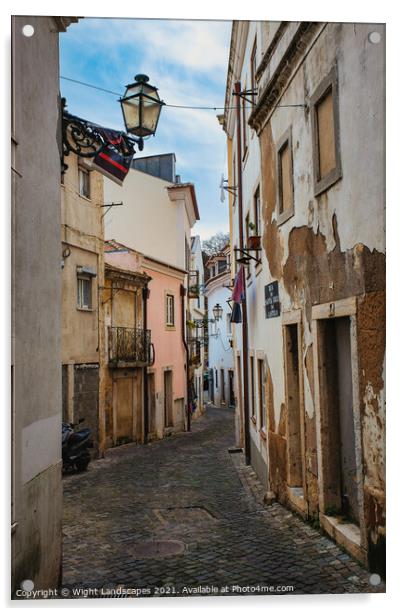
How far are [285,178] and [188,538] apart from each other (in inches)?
169

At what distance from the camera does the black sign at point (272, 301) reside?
26.4 ft

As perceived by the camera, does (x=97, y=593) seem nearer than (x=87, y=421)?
Yes

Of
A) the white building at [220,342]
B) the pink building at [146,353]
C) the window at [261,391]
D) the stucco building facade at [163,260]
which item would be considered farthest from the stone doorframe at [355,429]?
the white building at [220,342]

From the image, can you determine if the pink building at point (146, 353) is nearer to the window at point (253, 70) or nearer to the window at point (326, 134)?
the window at point (253, 70)

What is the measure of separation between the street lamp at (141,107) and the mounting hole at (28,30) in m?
0.95

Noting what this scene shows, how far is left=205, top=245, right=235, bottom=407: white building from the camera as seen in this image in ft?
96.2

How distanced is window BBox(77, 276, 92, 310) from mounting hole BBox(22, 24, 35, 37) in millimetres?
7260

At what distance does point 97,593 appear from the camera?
4.66 m

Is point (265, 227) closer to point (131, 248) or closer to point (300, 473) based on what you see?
point (300, 473)

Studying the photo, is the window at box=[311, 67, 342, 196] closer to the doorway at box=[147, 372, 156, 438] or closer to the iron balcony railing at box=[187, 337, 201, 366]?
the doorway at box=[147, 372, 156, 438]

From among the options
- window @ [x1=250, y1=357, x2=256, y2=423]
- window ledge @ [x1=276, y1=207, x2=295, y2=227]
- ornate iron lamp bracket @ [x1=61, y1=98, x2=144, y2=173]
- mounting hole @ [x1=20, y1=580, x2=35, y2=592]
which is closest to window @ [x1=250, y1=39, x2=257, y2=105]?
window ledge @ [x1=276, y1=207, x2=295, y2=227]

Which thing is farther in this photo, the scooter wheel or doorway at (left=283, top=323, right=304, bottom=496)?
the scooter wheel
